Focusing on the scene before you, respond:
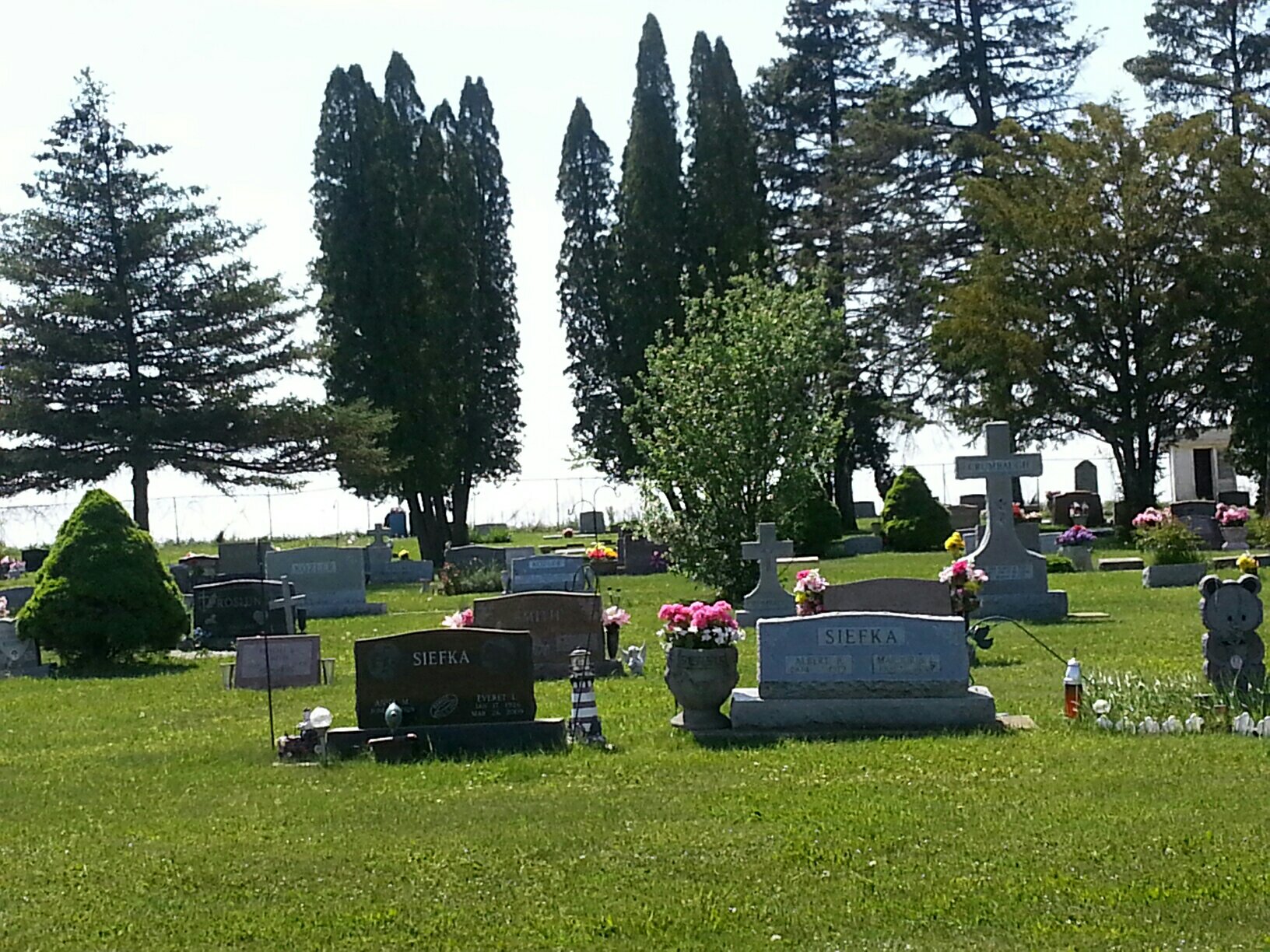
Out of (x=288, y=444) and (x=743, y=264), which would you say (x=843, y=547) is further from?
(x=288, y=444)

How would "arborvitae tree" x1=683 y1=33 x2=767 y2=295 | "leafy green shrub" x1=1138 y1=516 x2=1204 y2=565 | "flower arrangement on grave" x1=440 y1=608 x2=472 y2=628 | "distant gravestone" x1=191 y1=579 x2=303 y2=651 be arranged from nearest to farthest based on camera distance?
"flower arrangement on grave" x1=440 y1=608 x2=472 y2=628, "distant gravestone" x1=191 y1=579 x2=303 y2=651, "leafy green shrub" x1=1138 y1=516 x2=1204 y2=565, "arborvitae tree" x1=683 y1=33 x2=767 y2=295

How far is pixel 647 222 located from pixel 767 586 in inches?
989

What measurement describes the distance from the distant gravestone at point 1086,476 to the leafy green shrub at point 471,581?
27571mm

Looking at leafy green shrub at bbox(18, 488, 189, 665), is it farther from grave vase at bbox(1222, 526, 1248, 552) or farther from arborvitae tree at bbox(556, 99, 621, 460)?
arborvitae tree at bbox(556, 99, 621, 460)

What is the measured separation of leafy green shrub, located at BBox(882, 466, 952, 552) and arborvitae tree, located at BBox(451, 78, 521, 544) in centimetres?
1336

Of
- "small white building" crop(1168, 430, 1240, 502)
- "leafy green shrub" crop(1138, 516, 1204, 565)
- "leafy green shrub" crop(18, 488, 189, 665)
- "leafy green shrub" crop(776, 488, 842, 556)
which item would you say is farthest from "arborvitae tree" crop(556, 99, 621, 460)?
"leafy green shrub" crop(18, 488, 189, 665)

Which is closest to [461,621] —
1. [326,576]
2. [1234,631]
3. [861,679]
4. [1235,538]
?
[861,679]

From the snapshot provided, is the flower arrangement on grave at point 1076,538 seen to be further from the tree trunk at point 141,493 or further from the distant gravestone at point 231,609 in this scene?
→ the tree trunk at point 141,493

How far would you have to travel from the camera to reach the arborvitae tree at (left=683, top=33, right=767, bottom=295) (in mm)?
46625

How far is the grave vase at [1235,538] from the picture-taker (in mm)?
33531

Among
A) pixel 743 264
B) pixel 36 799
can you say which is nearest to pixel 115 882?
pixel 36 799

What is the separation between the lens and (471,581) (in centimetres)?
3256

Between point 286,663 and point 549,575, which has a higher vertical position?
point 549,575

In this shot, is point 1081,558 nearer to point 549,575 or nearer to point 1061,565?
point 1061,565
